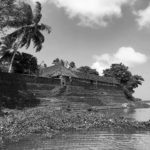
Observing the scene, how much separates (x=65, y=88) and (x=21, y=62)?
22.2 ft

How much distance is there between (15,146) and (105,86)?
39020 mm

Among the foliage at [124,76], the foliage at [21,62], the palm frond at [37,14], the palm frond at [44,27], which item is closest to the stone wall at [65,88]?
Result: the foliage at [21,62]

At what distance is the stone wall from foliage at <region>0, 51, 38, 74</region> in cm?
393

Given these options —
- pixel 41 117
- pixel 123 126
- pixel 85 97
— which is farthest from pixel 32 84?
pixel 123 126

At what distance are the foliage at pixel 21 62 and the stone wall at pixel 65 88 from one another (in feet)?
12.9

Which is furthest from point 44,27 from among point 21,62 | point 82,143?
point 82,143

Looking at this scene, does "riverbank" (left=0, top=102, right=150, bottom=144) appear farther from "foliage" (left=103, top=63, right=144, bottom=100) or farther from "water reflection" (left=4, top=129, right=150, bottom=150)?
"foliage" (left=103, top=63, right=144, bottom=100)

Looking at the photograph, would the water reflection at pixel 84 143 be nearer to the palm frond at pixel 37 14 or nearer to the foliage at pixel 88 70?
the palm frond at pixel 37 14

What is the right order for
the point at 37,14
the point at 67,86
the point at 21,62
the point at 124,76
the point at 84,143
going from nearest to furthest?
the point at 84,143 → the point at 37,14 → the point at 21,62 → the point at 67,86 → the point at 124,76

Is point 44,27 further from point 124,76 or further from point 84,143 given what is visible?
point 124,76

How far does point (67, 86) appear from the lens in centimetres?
3850

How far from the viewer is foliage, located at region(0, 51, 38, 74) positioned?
36181mm

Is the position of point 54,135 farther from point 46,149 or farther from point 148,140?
point 148,140

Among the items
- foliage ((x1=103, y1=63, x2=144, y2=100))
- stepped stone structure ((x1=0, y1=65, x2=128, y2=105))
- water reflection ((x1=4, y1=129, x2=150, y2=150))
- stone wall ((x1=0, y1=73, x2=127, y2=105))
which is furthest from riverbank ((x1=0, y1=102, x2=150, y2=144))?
foliage ((x1=103, y1=63, x2=144, y2=100))
